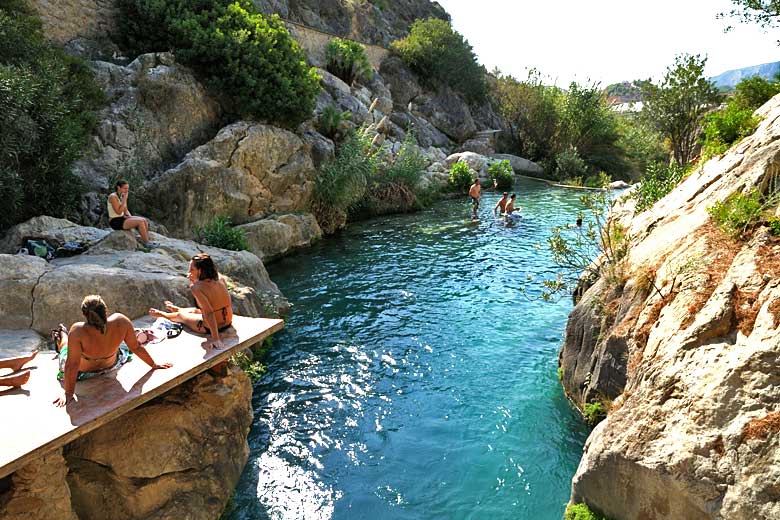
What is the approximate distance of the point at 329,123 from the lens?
22.9 metres

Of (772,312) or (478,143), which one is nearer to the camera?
(772,312)

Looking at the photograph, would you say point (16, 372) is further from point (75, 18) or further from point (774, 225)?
point (75, 18)

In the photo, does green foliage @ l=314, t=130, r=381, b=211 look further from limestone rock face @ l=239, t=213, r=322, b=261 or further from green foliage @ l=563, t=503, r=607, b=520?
green foliage @ l=563, t=503, r=607, b=520

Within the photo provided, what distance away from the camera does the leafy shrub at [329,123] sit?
2286 cm

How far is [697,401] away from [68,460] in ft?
23.4

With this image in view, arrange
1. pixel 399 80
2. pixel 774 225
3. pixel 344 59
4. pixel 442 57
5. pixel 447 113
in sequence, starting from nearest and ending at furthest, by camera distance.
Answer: pixel 774 225, pixel 344 59, pixel 399 80, pixel 447 113, pixel 442 57

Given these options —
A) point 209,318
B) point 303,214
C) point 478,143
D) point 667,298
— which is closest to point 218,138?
point 303,214

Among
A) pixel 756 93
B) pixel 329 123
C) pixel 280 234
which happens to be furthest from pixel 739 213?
pixel 329 123

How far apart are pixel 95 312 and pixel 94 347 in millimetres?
446

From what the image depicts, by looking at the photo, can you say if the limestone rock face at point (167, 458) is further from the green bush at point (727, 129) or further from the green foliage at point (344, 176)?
the green foliage at point (344, 176)

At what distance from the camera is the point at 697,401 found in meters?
5.28

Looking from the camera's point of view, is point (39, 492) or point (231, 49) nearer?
point (39, 492)

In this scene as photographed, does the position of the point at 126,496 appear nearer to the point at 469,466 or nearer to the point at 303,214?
the point at 469,466

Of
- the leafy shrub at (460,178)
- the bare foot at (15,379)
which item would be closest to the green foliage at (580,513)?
the bare foot at (15,379)
